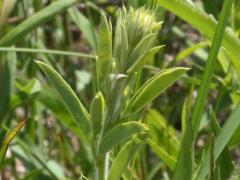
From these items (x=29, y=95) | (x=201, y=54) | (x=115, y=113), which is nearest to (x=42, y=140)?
(x=29, y=95)

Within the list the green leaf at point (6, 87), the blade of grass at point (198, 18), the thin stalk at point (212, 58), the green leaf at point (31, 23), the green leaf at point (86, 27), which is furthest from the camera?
the green leaf at point (86, 27)

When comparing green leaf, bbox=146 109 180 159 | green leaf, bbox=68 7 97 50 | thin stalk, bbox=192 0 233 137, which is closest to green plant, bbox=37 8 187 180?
thin stalk, bbox=192 0 233 137

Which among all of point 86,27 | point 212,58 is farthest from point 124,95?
point 86,27

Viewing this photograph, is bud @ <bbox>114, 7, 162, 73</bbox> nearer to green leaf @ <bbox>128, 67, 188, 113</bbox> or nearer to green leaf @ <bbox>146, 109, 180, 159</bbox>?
green leaf @ <bbox>128, 67, 188, 113</bbox>

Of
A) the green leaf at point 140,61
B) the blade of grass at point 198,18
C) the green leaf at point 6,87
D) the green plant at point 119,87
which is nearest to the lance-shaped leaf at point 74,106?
the green plant at point 119,87

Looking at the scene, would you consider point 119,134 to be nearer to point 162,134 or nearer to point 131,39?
point 131,39

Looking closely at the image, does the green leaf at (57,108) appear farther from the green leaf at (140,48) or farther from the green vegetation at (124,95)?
the green leaf at (140,48)

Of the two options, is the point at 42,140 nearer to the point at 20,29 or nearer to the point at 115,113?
the point at 20,29
